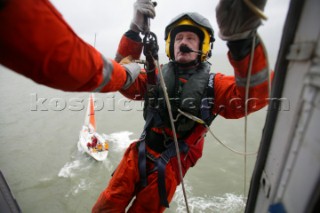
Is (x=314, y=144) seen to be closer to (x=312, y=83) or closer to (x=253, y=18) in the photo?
(x=312, y=83)

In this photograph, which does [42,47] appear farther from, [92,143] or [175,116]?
[92,143]

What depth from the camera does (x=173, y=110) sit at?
69.0 inches

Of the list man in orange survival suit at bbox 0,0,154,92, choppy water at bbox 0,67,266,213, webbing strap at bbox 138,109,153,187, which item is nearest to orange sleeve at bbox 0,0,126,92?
man in orange survival suit at bbox 0,0,154,92

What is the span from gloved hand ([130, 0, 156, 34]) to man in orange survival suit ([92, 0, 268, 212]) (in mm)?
11

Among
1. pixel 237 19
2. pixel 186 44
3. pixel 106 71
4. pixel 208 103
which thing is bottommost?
pixel 208 103

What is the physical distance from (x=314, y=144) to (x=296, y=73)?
0.25m

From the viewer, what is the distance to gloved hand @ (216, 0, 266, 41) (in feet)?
2.69

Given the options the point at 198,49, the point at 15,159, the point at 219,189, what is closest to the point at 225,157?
the point at 219,189

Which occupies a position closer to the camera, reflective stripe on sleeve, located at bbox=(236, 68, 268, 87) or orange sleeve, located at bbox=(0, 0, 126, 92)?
orange sleeve, located at bbox=(0, 0, 126, 92)

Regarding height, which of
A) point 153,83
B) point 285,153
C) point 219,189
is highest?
point 153,83

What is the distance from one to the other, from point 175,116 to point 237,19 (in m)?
1.11

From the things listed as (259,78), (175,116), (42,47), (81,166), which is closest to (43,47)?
(42,47)

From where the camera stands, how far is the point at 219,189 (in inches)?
201

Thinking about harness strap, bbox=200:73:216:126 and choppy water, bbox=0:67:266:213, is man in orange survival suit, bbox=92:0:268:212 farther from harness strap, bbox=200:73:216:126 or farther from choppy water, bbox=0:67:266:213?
choppy water, bbox=0:67:266:213
